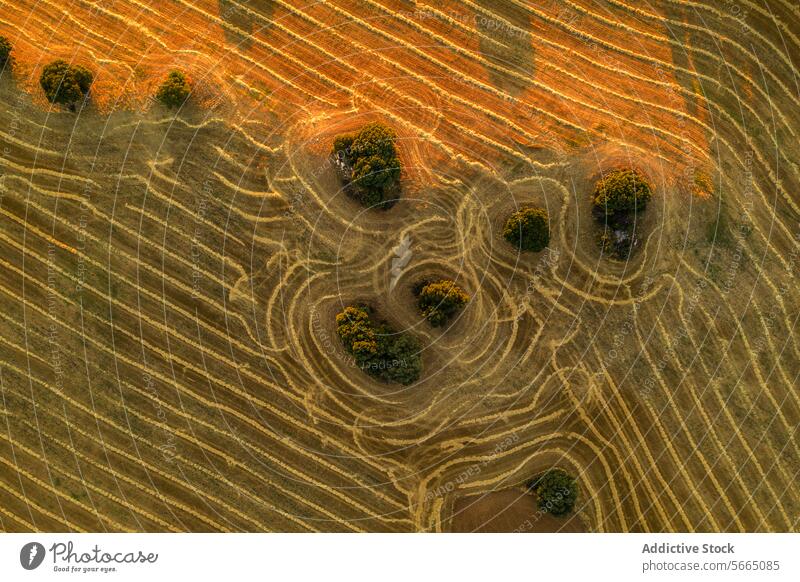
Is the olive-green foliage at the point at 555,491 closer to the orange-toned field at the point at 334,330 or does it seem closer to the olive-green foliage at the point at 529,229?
the orange-toned field at the point at 334,330

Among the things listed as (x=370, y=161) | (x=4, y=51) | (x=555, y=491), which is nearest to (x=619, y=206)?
(x=370, y=161)

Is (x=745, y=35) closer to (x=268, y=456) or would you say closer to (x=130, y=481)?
(x=268, y=456)

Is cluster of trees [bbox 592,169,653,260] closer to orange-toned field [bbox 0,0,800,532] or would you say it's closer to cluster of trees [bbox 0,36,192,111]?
orange-toned field [bbox 0,0,800,532]

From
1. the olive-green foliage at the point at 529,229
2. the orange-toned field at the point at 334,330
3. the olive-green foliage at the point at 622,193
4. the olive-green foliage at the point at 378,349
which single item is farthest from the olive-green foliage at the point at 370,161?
the olive-green foliage at the point at 622,193

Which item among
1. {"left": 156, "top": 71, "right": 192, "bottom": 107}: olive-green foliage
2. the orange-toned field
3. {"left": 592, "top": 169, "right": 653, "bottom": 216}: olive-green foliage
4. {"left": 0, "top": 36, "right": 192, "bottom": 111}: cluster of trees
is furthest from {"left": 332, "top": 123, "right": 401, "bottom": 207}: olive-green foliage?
{"left": 592, "top": 169, "right": 653, "bottom": 216}: olive-green foliage
